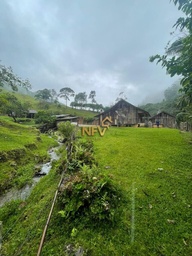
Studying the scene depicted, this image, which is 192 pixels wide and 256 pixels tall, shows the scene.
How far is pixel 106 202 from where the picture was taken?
4.03 m

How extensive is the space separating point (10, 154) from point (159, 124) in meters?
26.8

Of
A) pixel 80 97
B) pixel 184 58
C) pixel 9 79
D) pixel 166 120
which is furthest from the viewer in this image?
pixel 80 97

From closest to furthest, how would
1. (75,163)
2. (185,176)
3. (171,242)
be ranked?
(171,242) → (185,176) → (75,163)

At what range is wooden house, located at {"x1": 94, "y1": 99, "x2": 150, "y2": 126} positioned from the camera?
2575cm

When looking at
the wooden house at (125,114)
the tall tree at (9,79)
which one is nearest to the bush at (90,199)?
the tall tree at (9,79)

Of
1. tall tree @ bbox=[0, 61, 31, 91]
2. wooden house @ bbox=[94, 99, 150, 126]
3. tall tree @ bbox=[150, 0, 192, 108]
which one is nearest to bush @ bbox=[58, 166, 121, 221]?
tall tree @ bbox=[150, 0, 192, 108]

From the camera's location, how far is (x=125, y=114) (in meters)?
25.9

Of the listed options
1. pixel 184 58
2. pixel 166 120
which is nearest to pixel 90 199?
pixel 184 58

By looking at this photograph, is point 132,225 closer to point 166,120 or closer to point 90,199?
point 90,199

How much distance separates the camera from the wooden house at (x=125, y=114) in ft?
84.5

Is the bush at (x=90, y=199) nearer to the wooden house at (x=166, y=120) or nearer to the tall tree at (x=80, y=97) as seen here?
the wooden house at (x=166, y=120)

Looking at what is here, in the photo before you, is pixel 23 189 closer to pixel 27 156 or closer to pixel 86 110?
pixel 27 156

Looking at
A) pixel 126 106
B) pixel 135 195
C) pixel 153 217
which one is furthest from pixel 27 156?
pixel 126 106

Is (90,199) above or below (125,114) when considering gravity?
below
